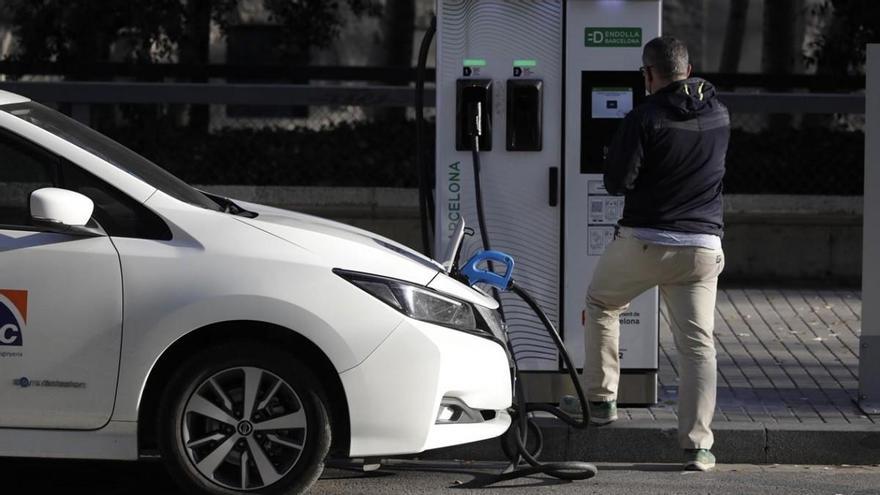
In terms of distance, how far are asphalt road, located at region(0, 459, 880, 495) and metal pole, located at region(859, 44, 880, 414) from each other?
1.91 feet

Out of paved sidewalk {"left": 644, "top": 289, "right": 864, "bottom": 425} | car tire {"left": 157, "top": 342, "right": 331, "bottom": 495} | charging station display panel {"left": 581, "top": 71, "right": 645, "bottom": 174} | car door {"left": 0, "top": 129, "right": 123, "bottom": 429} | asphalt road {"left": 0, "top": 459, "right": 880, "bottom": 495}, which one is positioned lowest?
asphalt road {"left": 0, "top": 459, "right": 880, "bottom": 495}

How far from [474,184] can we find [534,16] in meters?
0.83

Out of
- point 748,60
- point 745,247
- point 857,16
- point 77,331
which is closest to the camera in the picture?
point 77,331

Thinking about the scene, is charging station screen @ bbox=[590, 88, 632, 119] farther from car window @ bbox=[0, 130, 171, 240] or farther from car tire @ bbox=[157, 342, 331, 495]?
car window @ bbox=[0, 130, 171, 240]

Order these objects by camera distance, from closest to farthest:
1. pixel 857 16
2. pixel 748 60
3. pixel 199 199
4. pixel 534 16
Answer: pixel 199 199
pixel 534 16
pixel 857 16
pixel 748 60

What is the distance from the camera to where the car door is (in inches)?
203

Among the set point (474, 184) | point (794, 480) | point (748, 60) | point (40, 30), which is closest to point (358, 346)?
point (474, 184)

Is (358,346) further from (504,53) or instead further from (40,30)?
(40,30)

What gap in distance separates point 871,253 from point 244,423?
316 cm

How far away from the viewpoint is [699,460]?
19.8 ft

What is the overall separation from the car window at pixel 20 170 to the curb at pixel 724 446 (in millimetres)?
2100

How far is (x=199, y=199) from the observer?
5.81 m

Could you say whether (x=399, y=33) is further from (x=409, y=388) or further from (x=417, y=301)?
(x=409, y=388)

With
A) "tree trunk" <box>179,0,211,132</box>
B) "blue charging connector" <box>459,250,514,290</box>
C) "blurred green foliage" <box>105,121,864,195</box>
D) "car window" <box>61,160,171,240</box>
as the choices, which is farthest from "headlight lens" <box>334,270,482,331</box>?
"tree trunk" <box>179,0,211,132</box>
